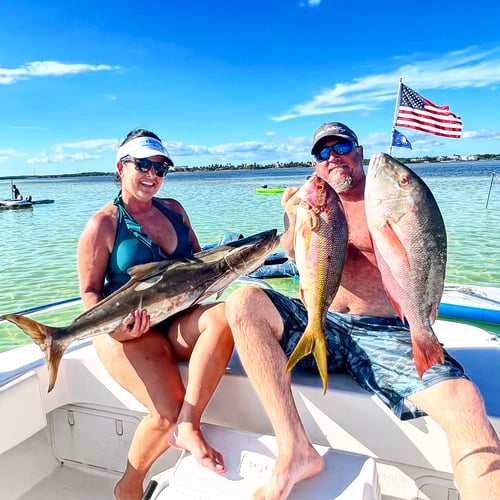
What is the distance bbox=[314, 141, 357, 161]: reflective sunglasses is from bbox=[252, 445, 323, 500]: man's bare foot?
158 cm

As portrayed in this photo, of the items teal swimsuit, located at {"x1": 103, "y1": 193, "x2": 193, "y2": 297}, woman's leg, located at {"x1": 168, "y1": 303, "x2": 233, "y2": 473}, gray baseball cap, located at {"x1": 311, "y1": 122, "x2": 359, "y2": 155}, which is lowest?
woman's leg, located at {"x1": 168, "y1": 303, "x2": 233, "y2": 473}

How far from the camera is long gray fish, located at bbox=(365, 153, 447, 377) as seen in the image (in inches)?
72.8

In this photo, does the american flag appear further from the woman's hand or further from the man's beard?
the woman's hand

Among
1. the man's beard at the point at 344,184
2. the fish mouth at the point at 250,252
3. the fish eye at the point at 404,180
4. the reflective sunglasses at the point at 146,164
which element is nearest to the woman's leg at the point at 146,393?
the fish mouth at the point at 250,252

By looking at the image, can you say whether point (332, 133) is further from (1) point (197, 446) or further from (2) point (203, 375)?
(1) point (197, 446)

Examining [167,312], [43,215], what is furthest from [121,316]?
[43,215]

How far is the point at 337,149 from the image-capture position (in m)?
2.62

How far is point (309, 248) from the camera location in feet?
6.50

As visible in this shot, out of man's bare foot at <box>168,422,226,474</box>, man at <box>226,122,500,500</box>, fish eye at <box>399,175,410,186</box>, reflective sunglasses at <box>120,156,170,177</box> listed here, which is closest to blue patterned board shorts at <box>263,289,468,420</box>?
man at <box>226,122,500,500</box>

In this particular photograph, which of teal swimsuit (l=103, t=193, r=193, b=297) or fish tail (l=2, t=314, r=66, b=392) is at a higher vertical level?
teal swimsuit (l=103, t=193, r=193, b=297)

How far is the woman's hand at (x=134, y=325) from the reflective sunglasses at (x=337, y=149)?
136cm

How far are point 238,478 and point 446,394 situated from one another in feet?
3.34

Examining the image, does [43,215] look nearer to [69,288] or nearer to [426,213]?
[69,288]

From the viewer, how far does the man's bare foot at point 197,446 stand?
2.09 meters
